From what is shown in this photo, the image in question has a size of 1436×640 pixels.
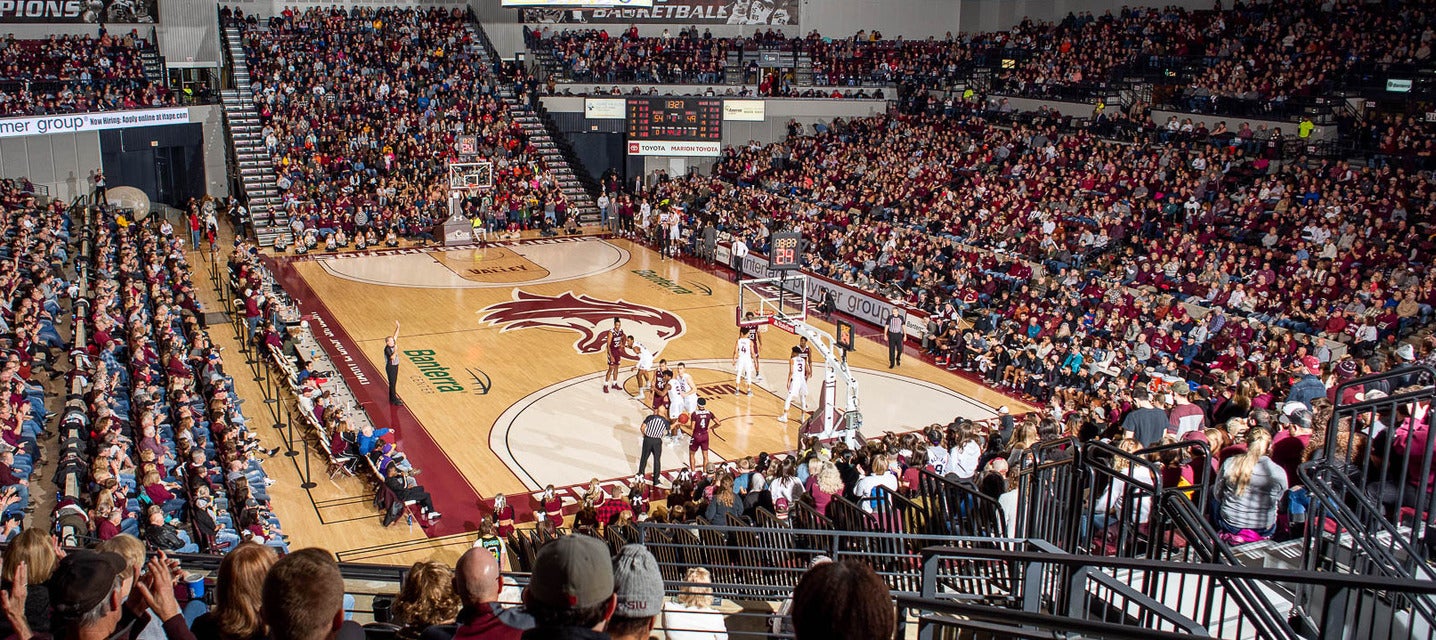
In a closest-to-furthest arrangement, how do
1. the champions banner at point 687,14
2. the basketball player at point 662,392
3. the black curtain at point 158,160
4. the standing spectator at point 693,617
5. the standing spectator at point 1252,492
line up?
the standing spectator at point 1252,492
the standing spectator at point 693,617
the basketball player at point 662,392
the black curtain at point 158,160
the champions banner at point 687,14

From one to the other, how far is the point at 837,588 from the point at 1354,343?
19260 millimetres

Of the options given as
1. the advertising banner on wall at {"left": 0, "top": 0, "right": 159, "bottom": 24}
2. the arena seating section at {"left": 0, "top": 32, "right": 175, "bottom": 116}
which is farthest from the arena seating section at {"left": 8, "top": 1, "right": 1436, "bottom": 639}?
the advertising banner on wall at {"left": 0, "top": 0, "right": 159, "bottom": 24}

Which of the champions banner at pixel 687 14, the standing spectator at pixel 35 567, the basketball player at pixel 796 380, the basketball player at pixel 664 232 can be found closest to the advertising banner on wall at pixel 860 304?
the basketball player at pixel 664 232

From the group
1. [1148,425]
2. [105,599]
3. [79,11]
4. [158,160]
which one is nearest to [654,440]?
[1148,425]

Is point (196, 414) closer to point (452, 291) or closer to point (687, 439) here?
point (687, 439)

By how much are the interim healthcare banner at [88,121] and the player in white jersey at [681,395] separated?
23.8 meters

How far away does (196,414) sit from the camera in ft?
51.5

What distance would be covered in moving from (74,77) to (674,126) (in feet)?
60.4

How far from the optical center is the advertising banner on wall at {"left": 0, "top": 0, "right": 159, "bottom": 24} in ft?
123

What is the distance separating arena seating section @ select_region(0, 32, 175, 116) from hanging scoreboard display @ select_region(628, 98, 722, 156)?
1492cm

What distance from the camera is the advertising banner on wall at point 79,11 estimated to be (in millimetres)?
37375

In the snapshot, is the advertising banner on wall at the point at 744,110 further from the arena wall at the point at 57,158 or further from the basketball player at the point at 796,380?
the basketball player at the point at 796,380

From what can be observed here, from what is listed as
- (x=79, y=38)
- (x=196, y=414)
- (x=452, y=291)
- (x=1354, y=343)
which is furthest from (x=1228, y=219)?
(x=79, y=38)

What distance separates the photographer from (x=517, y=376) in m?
21.8
